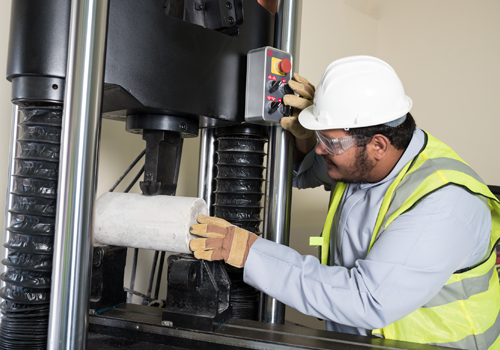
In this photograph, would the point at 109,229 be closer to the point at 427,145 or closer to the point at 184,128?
the point at 184,128

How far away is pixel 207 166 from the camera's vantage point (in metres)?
1.51

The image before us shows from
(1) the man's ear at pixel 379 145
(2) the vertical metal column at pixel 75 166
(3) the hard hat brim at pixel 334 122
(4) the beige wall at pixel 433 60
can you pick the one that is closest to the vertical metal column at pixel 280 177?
(3) the hard hat brim at pixel 334 122

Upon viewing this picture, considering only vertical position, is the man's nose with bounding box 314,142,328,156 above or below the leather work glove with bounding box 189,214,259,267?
above

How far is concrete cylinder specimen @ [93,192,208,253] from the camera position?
104 cm

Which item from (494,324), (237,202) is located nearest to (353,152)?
(237,202)

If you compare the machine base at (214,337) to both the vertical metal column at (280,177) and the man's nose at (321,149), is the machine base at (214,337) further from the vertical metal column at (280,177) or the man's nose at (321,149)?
the man's nose at (321,149)

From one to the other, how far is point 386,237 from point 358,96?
0.36 m

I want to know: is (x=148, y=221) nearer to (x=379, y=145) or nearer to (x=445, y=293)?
(x=379, y=145)

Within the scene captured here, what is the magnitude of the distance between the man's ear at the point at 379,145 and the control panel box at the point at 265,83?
0.27m

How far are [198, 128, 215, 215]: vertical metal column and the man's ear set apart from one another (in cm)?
55

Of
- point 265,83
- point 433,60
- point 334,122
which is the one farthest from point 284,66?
point 433,60

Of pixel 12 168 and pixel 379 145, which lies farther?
pixel 379 145

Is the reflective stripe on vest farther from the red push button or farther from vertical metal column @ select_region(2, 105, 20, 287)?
vertical metal column @ select_region(2, 105, 20, 287)

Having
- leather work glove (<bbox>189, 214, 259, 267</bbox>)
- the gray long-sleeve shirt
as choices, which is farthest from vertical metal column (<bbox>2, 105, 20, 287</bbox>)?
the gray long-sleeve shirt
